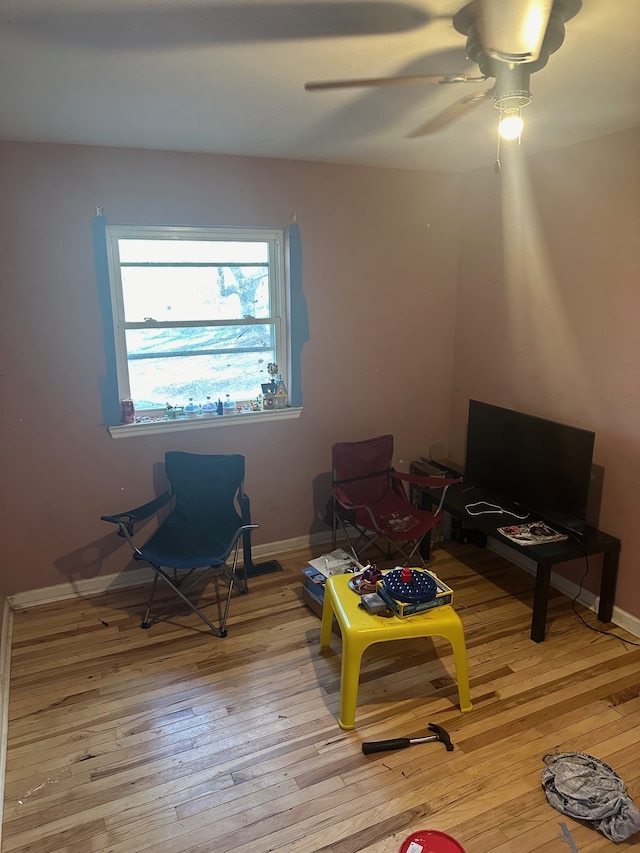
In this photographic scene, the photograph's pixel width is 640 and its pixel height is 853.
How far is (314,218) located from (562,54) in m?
1.88

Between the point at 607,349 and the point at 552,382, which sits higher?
the point at 607,349

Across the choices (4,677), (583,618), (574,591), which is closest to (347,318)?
(574,591)

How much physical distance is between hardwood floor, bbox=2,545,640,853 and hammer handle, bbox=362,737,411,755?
0.08 ft

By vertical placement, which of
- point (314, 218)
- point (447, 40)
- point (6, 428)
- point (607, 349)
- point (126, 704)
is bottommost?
point (126, 704)

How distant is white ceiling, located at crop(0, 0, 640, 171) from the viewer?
1602 mm

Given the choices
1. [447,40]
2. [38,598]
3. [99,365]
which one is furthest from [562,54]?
[38,598]

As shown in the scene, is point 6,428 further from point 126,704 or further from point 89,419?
point 126,704

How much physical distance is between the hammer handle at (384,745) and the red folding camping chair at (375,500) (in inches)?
47.1

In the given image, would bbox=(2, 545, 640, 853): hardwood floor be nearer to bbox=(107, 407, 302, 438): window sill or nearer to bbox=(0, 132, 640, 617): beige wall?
bbox=(0, 132, 640, 617): beige wall

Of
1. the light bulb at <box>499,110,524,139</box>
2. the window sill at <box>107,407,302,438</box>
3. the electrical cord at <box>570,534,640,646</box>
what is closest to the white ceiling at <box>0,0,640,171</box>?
the light bulb at <box>499,110,524,139</box>

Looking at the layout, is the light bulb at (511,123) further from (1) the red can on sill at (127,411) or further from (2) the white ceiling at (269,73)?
(1) the red can on sill at (127,411)

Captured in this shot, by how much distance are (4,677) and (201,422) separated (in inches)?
66.0

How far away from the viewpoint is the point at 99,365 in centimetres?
323

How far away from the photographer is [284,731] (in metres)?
2.38
